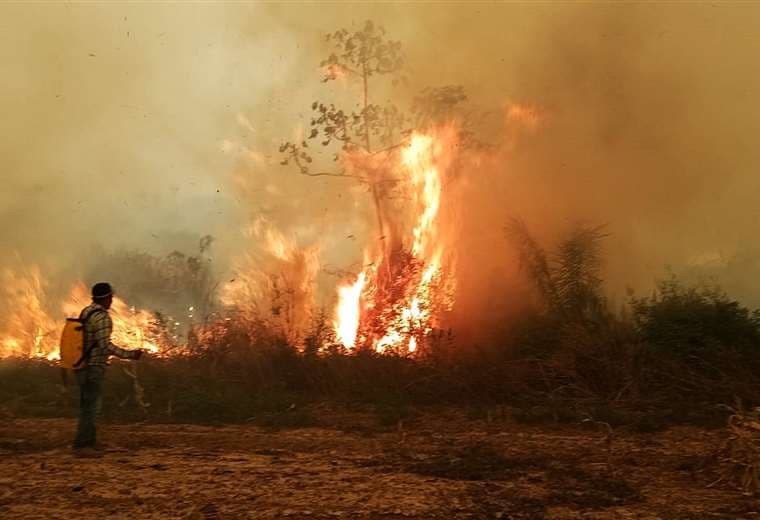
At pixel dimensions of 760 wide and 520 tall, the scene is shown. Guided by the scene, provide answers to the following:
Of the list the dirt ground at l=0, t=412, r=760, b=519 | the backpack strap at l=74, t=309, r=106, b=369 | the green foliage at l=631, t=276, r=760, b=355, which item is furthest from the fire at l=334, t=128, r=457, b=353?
the backpack strap at l=74, t=309, r=106, b=369

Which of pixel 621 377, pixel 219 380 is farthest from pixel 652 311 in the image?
pixel 219 380

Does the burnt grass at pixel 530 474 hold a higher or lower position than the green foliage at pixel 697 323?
lower

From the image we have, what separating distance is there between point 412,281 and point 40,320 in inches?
425

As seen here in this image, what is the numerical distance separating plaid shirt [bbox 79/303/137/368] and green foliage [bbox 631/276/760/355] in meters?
8.10

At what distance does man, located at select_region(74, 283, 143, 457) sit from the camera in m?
7.35

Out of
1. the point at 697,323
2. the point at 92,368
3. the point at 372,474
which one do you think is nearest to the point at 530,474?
the point at 372,474

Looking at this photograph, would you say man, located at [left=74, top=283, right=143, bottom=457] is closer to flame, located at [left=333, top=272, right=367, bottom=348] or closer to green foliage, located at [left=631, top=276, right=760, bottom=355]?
flame, located at [left=333, top=272, right=367, bottom=348]

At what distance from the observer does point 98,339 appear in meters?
7.38

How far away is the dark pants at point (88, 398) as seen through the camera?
24.1 ft

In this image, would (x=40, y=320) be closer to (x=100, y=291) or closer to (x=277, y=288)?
(x=277, y=288)

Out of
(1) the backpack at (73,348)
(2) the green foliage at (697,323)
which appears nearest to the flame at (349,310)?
(2) the green foliage at (697,323)

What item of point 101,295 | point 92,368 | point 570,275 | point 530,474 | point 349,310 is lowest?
point 530,474

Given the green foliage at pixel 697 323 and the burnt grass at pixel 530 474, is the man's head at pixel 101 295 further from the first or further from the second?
the green foliage at pixel 697 323

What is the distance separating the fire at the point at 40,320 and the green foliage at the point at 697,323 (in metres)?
10.4
